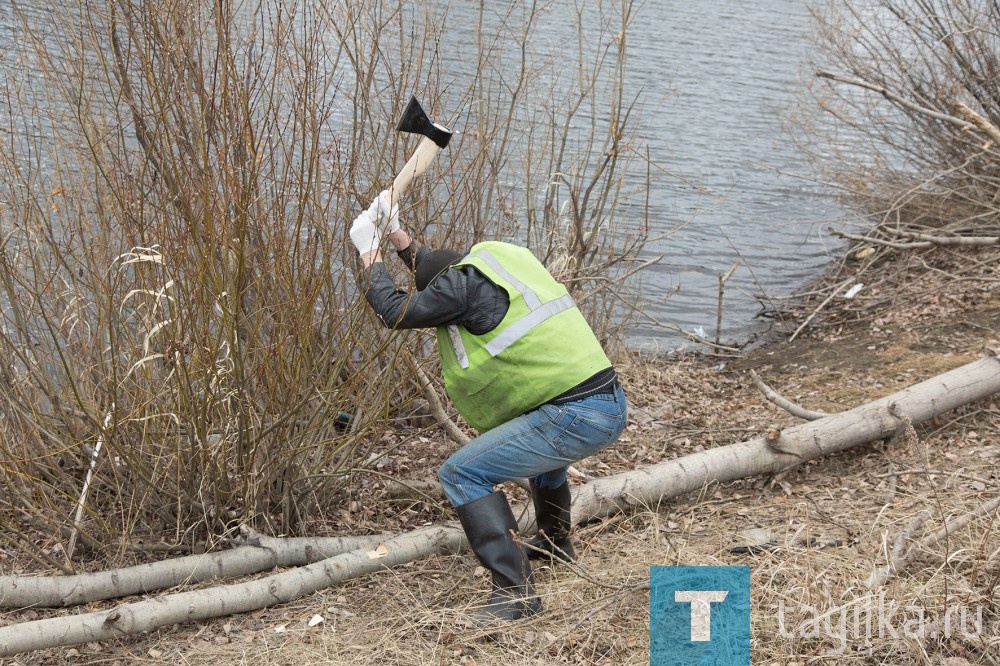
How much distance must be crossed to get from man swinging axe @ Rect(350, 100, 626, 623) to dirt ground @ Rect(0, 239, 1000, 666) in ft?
1.07

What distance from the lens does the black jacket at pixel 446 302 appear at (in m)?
3.80

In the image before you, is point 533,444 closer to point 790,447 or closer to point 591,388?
point 591,388

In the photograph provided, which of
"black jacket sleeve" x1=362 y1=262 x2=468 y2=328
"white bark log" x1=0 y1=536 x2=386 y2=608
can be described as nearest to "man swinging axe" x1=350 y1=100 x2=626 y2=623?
"black jacket sleeve" x1=362 y1=262 x2=468 y2=328

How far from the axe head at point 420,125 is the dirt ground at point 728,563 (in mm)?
1952

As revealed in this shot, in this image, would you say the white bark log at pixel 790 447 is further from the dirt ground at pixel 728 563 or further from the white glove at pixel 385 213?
the white glove at pixel 385 213

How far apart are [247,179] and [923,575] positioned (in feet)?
10.6

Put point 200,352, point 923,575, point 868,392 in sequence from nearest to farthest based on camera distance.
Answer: point 923,575, point 200,352, point 868,392

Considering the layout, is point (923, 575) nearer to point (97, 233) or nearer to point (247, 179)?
point (247, 179)

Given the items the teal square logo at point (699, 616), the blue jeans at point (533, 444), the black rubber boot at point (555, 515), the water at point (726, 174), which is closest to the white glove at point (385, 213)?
the blue jeans at point (533, 444)

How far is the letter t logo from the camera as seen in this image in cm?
379

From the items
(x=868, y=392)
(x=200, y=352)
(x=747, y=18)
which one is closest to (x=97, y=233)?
(x=200, y=352)

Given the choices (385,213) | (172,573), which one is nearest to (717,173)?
(385,213)

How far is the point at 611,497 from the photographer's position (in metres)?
5.00

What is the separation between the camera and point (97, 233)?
16.8 ft
